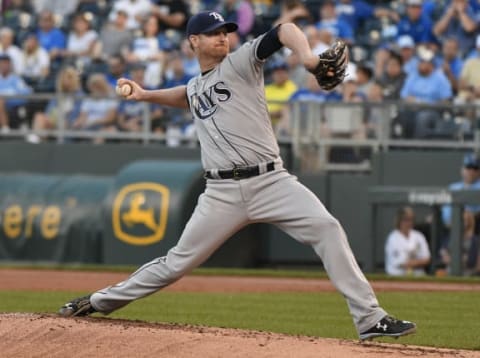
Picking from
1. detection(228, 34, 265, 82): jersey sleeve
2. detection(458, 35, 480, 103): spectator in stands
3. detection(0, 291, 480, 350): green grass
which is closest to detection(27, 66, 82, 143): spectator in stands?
detection(458, 35, 480, 103): spectator in stands

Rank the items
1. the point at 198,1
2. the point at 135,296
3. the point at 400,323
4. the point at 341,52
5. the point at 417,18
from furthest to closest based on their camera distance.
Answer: the point at 198,1, the point at 417,18, the point at 135,296, the point at 400,323, the point at 341,52

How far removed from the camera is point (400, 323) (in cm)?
726

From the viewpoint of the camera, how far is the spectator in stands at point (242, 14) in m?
19.8

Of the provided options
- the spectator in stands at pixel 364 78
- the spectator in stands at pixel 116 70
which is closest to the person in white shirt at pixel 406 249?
the spectator in stands at pixel 364 78

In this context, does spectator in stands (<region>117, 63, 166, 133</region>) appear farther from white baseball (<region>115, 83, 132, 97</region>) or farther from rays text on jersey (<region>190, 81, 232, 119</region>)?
rays text on jersey (<region>190, 81, 232, 119</region>)

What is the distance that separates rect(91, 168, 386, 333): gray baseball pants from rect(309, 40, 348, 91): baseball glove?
945mm

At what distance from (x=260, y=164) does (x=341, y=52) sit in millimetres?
1098

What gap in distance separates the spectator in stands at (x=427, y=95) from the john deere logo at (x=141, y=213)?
11.8 feet

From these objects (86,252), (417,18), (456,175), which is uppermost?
(417,18)

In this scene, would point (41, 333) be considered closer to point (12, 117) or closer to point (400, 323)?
point (400, 323)

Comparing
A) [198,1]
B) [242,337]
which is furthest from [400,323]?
[198,1]

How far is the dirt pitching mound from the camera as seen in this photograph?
695 centimetres

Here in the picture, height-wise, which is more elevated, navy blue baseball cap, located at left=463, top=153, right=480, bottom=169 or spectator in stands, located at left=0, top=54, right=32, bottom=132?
spectator in stands, located at left=0, top=54, right=32, bottom=132

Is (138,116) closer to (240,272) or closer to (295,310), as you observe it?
(240,272)
